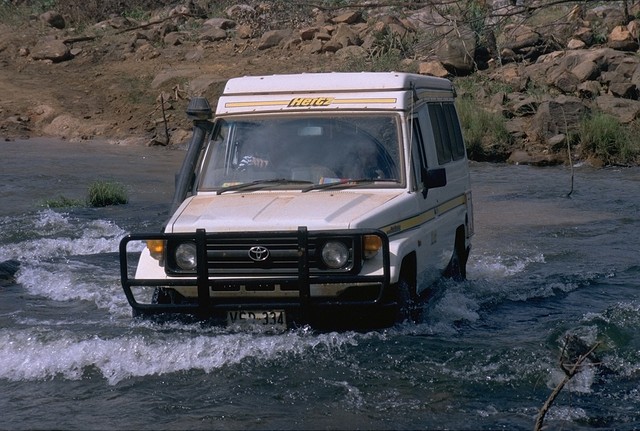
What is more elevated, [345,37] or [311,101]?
[311,101]

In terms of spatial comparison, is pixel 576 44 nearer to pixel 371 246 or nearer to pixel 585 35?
pixel 585 35

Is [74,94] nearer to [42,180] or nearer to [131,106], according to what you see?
[131,106]

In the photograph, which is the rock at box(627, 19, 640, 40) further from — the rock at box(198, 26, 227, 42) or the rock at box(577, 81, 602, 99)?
Result: the rock at box(198, 26, 227, 42)

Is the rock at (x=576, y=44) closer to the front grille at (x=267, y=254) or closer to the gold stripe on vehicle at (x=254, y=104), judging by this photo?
the gold stripe on vehicle at (x=254, y=104)

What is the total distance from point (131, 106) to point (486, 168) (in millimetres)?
10427

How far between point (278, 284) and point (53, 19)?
29.1 m

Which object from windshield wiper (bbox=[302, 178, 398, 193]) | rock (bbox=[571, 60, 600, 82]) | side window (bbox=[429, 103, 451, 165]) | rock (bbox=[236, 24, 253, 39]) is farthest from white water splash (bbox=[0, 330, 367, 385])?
rock (bbox=[236, 24, 253, 39])

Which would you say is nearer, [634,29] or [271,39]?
[634,29]

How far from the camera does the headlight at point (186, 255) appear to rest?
295 inches

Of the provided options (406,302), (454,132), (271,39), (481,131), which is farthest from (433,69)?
(406,302)

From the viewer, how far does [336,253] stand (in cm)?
734

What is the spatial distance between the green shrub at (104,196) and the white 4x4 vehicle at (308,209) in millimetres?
8189

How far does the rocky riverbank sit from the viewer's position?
22.0 m

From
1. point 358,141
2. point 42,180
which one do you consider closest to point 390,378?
point 358,141
